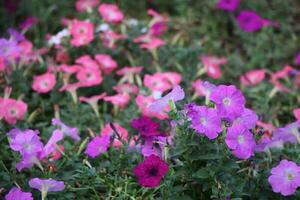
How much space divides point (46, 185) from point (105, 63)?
126 cm

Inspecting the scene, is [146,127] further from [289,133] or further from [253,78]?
[253,78]

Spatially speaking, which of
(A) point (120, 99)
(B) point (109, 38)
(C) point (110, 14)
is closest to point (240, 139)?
(A) point (120, 99)

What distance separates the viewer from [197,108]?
6.97 feet

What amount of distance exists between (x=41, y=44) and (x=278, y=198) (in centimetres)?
205

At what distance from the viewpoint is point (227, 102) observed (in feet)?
6.93

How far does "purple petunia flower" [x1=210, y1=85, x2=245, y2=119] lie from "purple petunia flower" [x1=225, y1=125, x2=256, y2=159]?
56 mm

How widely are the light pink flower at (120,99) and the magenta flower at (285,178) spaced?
103 cm

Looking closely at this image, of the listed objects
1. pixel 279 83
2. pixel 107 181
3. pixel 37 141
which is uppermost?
pixel 37 141

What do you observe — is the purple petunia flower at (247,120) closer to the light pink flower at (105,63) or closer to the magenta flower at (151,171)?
the magenta flower at (151,171)

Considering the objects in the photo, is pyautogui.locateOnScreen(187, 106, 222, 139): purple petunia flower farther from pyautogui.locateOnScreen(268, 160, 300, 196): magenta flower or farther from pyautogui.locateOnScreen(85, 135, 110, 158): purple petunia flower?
pyautogui.locateOnScreen(85, 135, 110, 158): purple petunia flower

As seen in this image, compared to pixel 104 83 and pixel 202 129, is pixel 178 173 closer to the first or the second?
pixel 202 129

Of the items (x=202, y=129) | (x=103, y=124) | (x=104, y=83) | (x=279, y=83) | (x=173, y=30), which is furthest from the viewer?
(x=173, y=30)

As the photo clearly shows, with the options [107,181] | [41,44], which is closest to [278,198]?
[107,181]

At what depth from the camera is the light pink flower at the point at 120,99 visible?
9.65 ft
